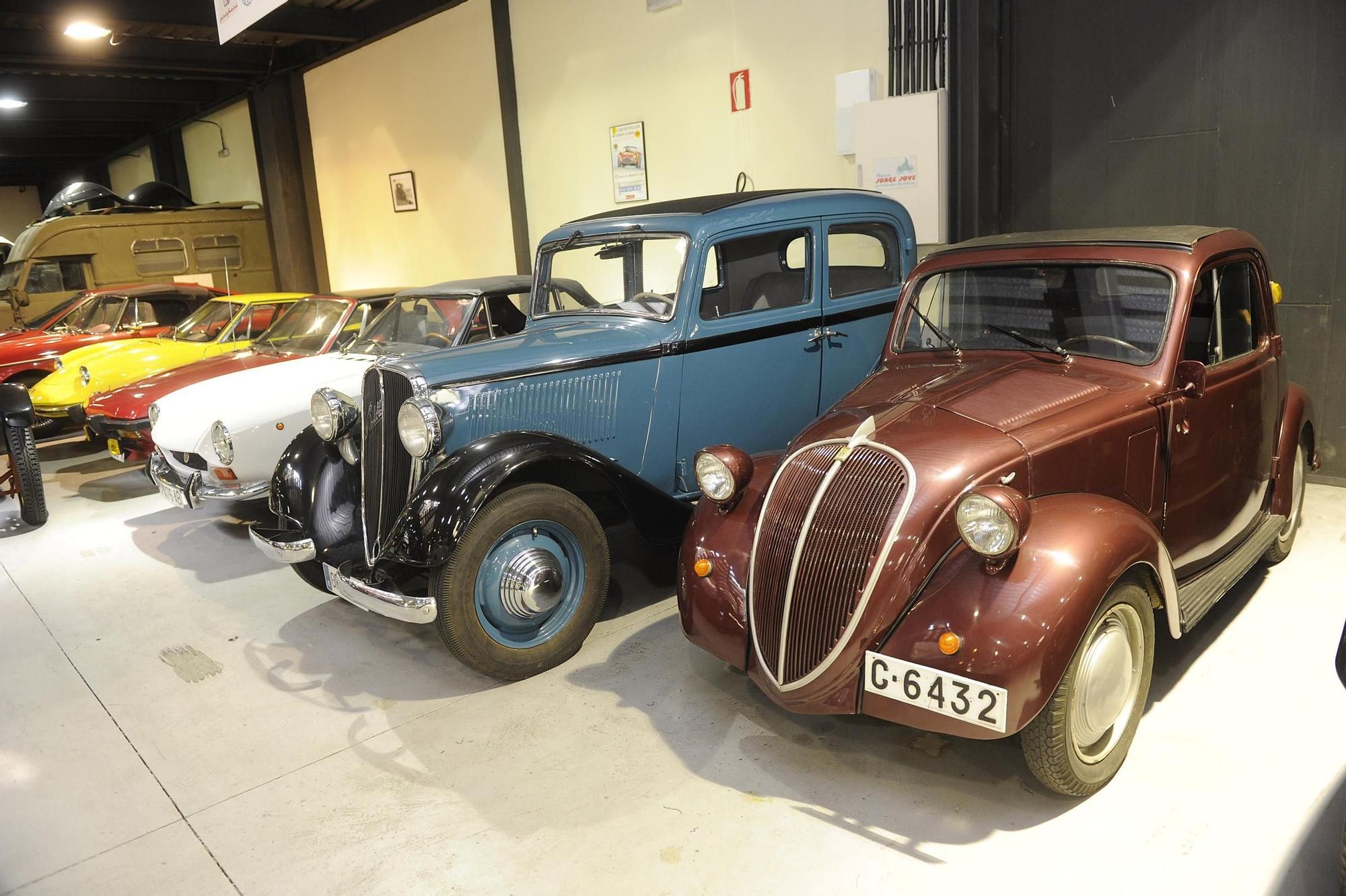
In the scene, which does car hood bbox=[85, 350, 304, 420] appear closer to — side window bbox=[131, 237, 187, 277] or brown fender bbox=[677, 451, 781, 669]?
brown fender bbox=[677, 451, 781, 669]

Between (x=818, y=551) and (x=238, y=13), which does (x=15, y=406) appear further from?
(x=818, y=551)

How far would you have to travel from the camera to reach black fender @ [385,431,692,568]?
10.1 feet

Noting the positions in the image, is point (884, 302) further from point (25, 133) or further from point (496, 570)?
point (25, 133)

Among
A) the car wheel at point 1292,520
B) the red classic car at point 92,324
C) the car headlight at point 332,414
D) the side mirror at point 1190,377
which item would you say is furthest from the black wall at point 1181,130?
the red classic car at point 92,324

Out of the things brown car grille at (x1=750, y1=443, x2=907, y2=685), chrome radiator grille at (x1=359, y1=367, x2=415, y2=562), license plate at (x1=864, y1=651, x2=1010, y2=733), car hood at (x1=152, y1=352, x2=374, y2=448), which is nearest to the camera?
license plate at (x1=864, y1=651, x2=1010, y2=733)

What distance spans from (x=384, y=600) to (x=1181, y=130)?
480 cm

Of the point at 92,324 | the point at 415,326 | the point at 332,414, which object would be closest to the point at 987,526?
the point at 332,414

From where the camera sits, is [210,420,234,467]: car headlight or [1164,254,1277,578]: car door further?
[210,420,234,467]: car headlight

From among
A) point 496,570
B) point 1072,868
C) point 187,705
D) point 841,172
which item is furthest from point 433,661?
point 841,172

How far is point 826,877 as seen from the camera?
2180 mm

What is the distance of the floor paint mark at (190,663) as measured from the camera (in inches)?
141

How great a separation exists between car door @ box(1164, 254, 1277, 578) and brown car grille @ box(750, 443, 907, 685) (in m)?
1.09

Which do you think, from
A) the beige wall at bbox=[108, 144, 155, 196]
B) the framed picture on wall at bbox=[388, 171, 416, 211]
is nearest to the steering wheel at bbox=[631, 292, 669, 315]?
the framed picture on wall at bbox=[388, 171, 416, 211]

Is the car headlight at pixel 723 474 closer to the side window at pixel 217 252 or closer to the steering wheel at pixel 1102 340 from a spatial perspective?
the steering wheel at pixel 1102 340
